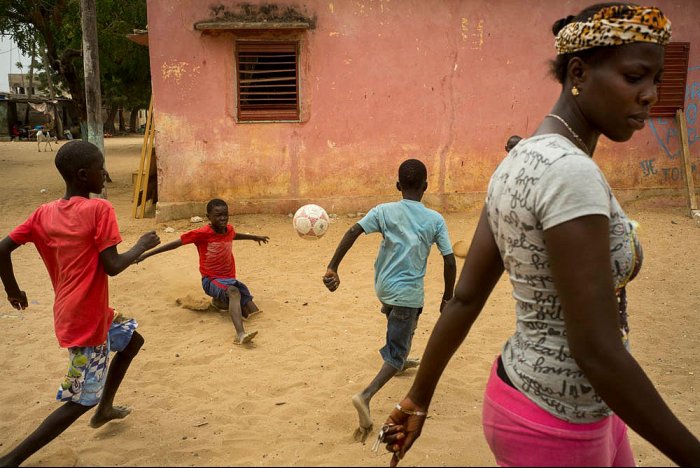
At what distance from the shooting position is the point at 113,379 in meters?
3.41

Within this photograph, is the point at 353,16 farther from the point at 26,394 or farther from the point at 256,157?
the point at 26,394

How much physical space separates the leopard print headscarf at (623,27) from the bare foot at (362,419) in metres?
2.47

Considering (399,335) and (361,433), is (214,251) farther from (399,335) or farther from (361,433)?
(361,433)

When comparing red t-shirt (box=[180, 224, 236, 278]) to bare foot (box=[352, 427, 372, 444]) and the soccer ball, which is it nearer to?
the soccer ball

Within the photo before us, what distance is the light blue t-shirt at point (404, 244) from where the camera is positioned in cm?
358

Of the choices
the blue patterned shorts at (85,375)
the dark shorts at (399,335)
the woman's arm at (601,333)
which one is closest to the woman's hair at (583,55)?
the woman's arm at (601,333)

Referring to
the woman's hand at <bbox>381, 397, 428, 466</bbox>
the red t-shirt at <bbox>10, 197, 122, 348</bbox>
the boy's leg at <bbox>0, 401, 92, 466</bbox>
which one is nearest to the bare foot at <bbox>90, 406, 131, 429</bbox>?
the boy's leg at <bbox>0, 401, 92, 466</bbox>

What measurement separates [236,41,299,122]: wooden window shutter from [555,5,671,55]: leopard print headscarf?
821cm

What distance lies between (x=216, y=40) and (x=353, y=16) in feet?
7.10

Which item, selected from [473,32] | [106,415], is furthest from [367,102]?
[106,415]

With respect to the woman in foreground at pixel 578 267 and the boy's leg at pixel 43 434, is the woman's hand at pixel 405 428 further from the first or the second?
the boy's leg at pixel 43 434

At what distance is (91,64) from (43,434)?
333 inches

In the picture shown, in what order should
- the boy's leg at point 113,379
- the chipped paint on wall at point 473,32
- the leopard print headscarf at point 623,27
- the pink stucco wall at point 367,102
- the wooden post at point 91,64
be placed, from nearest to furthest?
the leopard print headscarf at point 623,27 → the boy's leg at point 113,379 → the pink stucco wall at point 367,102 → the chipped paint on wall at point 473,32 → the wooden post at point 91,64

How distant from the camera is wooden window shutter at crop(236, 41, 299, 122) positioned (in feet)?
29.8
